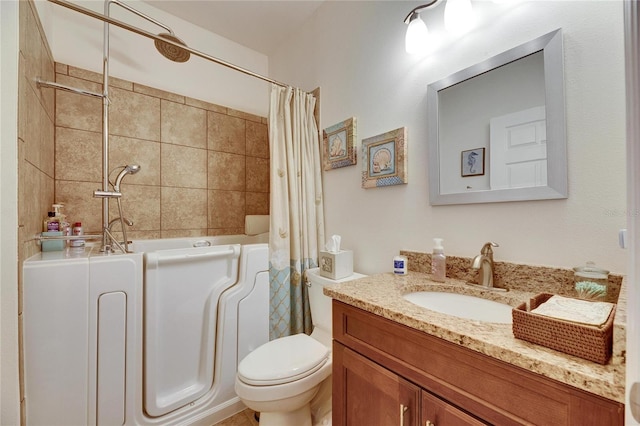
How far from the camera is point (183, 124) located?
214cm

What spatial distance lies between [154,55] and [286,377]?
245 centimetres

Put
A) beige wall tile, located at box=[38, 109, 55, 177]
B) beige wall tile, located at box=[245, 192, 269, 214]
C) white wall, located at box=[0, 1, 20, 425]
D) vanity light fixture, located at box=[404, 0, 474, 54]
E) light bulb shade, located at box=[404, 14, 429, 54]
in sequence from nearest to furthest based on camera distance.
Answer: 1. white wall, located at box=[0, 1, 20, 425]
2. vanity light fixture, located at box=[404, 0, 474, 54]
3. light bulb shade, located at box=[404, 14, 429, 54]
4. beige wall tile, located at box=[38, 109, 55, 177]
5. beige wall tile, located at box=[245, 192, 269, 214]

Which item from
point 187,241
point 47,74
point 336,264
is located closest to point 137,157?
point 47,74

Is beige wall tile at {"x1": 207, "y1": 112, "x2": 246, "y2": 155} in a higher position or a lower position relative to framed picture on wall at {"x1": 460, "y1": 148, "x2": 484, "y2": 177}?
higher

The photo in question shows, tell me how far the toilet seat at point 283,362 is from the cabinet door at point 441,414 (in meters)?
0.60

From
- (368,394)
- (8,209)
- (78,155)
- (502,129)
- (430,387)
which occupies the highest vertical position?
(78,155)

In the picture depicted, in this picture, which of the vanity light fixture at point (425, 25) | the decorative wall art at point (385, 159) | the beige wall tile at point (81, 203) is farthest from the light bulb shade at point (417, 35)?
the beige wall tile at point (81, 203)

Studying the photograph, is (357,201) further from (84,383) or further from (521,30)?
(84,383)

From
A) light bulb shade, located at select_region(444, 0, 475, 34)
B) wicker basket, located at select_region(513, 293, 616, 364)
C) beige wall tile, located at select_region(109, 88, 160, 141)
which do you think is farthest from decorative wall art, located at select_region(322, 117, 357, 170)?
beige wall tile, located at select_region(109, 88, 160, 141)

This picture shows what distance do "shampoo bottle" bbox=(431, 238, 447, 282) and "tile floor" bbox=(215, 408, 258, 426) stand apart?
51.2 inches

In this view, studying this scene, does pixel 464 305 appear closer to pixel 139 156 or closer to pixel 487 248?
pixel 487 248

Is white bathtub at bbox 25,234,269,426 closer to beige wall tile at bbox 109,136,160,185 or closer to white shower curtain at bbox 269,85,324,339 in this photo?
white shower curtain at bbox 269,85,324,339

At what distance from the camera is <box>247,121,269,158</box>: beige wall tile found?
8.20ft

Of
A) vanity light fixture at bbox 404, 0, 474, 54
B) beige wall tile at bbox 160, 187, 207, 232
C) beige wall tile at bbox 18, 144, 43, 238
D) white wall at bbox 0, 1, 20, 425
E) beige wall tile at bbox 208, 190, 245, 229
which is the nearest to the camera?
white wall at bbox 0, 1, 20, 425
